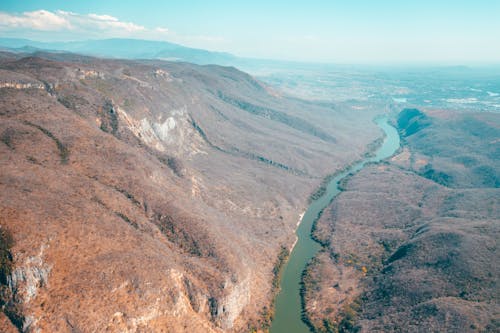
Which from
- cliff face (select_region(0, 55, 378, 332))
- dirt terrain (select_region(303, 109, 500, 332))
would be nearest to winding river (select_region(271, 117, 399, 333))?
dirt terrain (select_region(303, 109, 500, 332))

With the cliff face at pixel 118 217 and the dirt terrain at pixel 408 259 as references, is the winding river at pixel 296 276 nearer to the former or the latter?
the dirt terrain at pixel 408 259

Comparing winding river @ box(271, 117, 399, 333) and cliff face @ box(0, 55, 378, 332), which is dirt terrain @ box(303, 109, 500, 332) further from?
cliff face @ box(0, 55, 378, 332)

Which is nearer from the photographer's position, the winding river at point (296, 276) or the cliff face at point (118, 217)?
the cliff face at point (118, 217)

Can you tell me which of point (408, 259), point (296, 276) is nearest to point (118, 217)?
point (296, 276)

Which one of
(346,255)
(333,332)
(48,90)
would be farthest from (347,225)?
(48,90)

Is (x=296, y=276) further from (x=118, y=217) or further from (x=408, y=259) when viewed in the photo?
(x=118, y=217)

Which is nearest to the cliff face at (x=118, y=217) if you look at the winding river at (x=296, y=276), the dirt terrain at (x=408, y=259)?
the winding river at (x=296, y=276)
